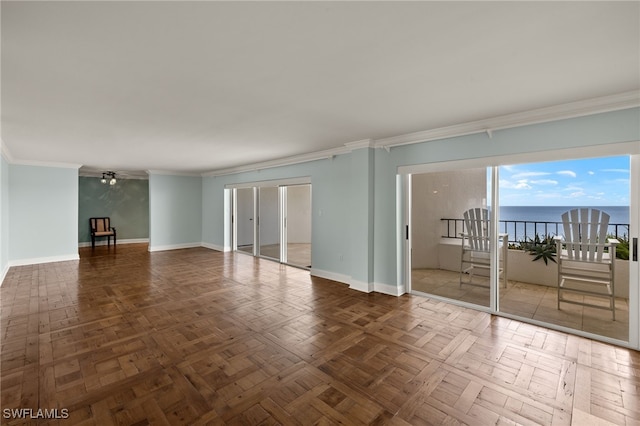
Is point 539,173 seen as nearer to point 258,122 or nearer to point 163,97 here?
point 258,122

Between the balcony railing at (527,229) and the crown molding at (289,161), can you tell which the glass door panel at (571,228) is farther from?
the crown molding at (289,161)

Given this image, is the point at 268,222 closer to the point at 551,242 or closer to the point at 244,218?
the point at 244,218

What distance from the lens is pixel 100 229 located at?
351 inches

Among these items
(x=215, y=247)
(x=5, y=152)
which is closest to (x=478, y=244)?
(x=215, y=247)

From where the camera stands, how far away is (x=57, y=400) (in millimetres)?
1961

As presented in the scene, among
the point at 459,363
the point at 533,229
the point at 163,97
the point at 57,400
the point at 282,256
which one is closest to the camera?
the point at 57,400

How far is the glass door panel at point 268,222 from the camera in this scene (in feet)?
25.5

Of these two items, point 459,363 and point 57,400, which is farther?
point 459,363

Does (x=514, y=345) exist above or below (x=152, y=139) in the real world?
below

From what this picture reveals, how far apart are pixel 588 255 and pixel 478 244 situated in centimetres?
110

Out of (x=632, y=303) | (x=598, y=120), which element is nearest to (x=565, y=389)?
(x=632, y=303)

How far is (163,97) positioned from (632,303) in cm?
473

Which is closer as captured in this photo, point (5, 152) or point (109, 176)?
point (5, 152)

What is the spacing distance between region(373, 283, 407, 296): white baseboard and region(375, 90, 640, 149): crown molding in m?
2.14
